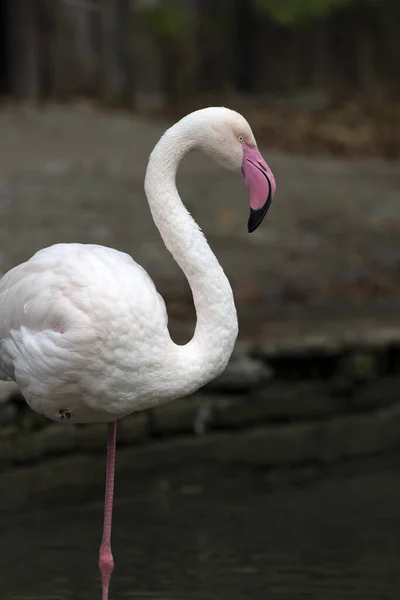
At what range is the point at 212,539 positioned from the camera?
225 inches

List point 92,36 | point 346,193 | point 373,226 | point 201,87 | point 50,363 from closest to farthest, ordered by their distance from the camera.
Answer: point 50,363 < point 373,226 < point 346,193 < point 92,36 < point 201,87

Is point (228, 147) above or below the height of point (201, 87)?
below

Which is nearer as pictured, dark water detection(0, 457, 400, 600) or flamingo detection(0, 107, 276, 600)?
flamingo detection(0, 107, 276, 600)

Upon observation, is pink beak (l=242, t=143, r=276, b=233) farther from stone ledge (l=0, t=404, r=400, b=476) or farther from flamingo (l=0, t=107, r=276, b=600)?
stone ledge (l=0, t=404, r=400, b=476)

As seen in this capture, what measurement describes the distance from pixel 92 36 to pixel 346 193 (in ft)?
19.2

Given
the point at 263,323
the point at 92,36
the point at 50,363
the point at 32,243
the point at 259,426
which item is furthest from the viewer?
the point at 92,36

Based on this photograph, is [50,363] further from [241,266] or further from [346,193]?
[346,193]

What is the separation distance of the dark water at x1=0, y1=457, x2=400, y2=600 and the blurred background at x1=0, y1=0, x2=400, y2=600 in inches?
0.5

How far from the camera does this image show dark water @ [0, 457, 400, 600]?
512 centimetres

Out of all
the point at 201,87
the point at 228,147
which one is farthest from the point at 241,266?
the point at 201,87

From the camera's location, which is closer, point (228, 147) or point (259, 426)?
Result: point (228, 147)

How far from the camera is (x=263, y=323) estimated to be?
7.75 metres

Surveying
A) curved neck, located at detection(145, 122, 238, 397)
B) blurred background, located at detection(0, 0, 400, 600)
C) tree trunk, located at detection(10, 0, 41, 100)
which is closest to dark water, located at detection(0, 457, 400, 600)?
blurred background, located at detection(0, 0, 400, 600)

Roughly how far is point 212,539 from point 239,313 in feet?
8.69
